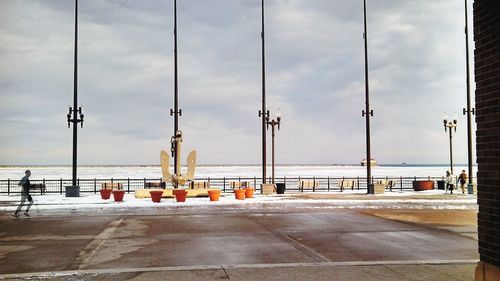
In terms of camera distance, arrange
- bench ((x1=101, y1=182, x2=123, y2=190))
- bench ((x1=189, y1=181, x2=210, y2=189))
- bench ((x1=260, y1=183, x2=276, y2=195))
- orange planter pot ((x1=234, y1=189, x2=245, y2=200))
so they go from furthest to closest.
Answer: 1. bench ((x1=189, y1=181, x2=210, y2=189))
2. bench ((x1=101, y1=182, x2=123, y2=190))
3. bench ((x1=260, y1=183, x2=276, y2=195))
4. orange planter pot ((x1=234, y1=189, x2=245, y2=200))

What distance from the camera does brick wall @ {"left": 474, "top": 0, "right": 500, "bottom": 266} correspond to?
5512mm

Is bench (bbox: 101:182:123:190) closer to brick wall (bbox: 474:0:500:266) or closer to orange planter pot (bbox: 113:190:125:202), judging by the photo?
orange planter pot (bbox: 113:190:125:202)

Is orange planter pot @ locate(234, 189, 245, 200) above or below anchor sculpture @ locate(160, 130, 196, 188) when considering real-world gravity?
below

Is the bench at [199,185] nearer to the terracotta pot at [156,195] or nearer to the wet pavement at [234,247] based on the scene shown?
the terracotta pot at [156,195]

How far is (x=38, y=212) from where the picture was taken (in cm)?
2117

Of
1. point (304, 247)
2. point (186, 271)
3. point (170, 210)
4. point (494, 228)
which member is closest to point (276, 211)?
point (170, 210)

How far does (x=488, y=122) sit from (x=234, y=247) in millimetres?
7353

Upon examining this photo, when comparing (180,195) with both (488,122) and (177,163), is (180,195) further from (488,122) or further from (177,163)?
(488,122)

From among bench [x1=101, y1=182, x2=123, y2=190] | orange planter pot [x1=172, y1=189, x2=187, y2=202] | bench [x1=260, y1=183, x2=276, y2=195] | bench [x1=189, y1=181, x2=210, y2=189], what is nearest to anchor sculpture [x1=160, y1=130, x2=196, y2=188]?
bench [x1=189, y1=181, x2=210, y2=189]

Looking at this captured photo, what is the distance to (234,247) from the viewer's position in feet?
38.1

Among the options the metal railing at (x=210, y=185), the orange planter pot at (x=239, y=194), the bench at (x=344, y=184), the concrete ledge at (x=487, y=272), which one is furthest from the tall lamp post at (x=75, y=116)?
the concrete ledge at (x=487, y=272)

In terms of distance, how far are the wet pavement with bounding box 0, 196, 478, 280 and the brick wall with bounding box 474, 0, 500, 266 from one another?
2.84 meters

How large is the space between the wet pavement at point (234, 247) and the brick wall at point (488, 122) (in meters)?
2.84

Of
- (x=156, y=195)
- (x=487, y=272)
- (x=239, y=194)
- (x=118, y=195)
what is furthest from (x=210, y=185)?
(x=487, y=272)
